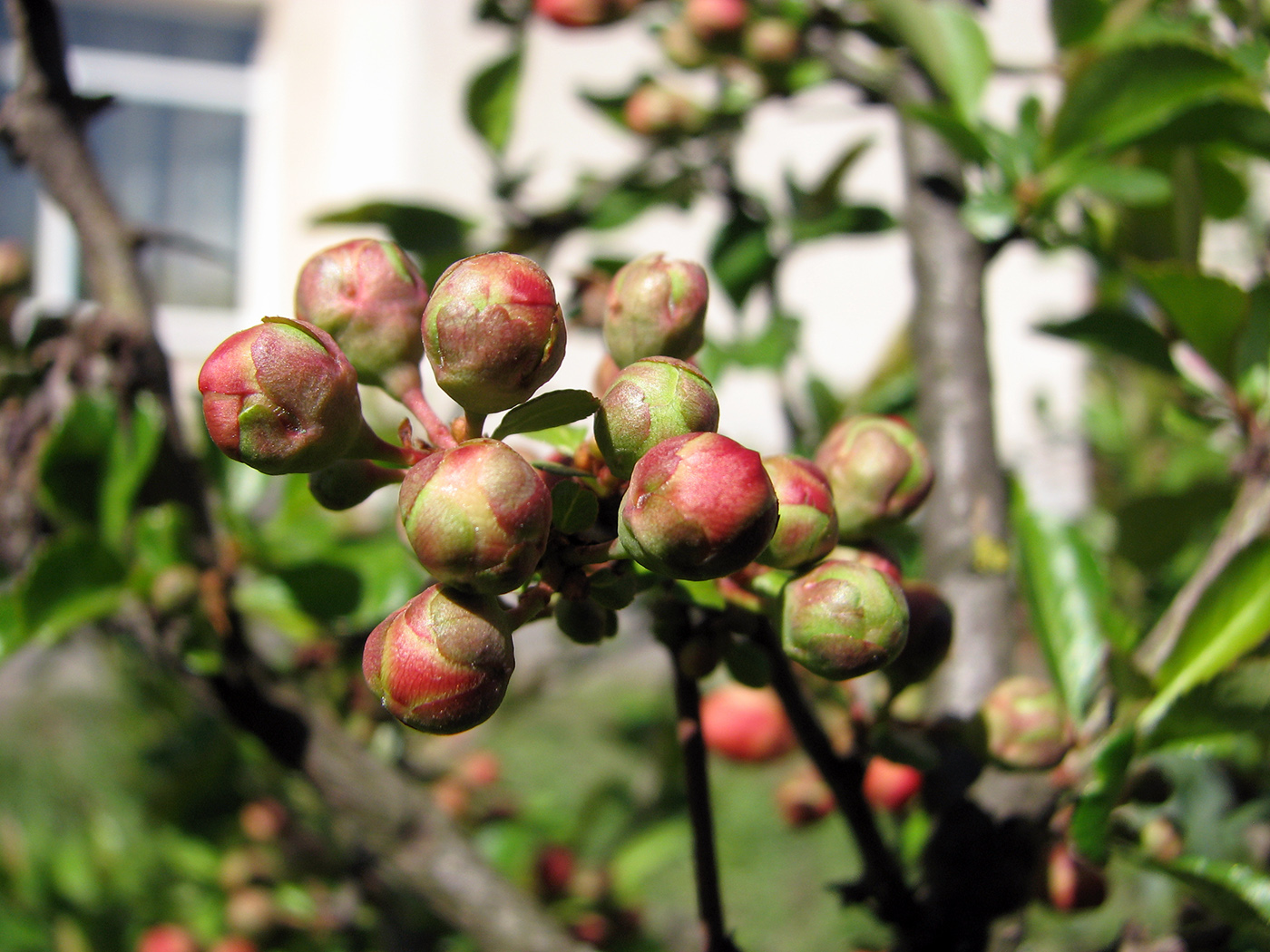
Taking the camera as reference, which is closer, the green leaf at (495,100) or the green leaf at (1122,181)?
the green leaf at (1122,181)

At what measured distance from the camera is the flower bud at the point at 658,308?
525mm

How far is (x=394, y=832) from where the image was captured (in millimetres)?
916

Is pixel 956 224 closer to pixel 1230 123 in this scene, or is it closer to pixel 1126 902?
pixel 1230 123

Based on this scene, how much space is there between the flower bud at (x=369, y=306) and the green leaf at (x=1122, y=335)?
0.70 m

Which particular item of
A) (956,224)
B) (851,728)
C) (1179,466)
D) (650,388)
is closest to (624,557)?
(650,388)

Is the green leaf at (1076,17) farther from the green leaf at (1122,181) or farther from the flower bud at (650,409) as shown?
the flower bud at (650,409)

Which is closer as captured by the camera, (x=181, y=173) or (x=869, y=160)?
(x=869, y=160)

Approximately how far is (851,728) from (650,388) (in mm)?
351

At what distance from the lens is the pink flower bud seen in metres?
0.39

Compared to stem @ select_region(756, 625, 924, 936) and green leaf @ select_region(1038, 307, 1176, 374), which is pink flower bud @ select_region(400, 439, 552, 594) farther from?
green leaf @ select_region(1038, 307, 1176, 374)

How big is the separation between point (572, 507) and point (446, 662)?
0.09 meters

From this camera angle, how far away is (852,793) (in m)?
0.64

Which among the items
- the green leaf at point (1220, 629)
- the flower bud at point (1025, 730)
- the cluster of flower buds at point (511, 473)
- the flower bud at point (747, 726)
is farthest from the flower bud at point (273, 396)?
the flower bud at point (747, 726)

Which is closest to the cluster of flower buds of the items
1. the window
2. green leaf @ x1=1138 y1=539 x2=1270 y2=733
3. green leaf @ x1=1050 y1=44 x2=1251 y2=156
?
green leaf @ x1=1138 y1=539 x2=1270 y2=733
